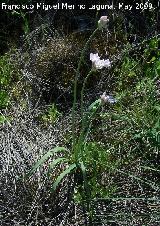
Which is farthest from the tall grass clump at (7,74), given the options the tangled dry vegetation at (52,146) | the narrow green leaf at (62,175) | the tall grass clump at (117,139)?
the narrow green leaf at (62,175)

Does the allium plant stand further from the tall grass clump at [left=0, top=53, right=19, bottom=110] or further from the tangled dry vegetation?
the tall grass clump at [left=0, top=53, right=19, bottom=110]

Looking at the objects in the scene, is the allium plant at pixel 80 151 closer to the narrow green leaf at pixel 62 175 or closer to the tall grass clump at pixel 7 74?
the narrow green leaf at pixel 62 175

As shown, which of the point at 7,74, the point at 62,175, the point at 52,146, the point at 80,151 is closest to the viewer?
the point at 62,175

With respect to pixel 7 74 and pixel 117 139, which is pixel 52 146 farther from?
pixel 7 74

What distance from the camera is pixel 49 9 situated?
10.5 feet

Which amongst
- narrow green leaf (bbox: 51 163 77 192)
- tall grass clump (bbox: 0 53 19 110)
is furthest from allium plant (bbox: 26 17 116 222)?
tall grass clump (bbox: 0 53 19 110)

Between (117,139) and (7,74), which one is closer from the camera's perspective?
(117,139)

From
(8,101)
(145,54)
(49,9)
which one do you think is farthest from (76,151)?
(49,9)

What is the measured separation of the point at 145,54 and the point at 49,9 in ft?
2.26

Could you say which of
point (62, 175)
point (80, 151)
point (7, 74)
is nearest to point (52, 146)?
point (80, 151)

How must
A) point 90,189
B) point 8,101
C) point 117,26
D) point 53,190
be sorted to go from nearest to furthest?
point 53,190 → point 90,189 → point 8,101 → point 117,26

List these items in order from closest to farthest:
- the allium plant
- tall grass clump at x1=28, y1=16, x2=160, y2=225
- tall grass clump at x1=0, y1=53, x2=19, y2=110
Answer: the allium plant → tall grass clump at x1=28, y1=16, x2=160, y2=225 → tall grass clump at x1=0, y1=53, x2=19, y2=110

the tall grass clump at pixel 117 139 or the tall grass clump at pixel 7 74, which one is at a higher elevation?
the tall grass clump at pixel 7 74

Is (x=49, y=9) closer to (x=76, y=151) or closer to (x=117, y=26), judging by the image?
(x=117, y=26)
